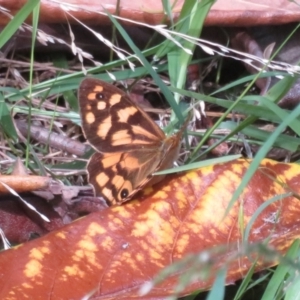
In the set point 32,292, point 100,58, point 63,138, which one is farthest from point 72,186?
point 100,58

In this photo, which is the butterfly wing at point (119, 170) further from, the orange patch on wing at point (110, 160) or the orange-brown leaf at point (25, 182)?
the orange-brown leaf at point (25, 182)

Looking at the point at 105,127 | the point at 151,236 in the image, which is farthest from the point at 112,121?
the point at 151,236

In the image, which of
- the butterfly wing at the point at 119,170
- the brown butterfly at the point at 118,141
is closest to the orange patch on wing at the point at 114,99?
the brown butterfly at the point at 118,141

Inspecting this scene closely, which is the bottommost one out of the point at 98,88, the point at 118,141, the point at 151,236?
the point at 151,236

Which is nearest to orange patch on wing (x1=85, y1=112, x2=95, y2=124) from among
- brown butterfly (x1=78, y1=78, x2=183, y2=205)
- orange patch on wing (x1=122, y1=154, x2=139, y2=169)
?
brown butterfly (x1=78, y1=78, x2=183, y2=205)

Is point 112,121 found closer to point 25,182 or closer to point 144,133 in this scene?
point 144,133

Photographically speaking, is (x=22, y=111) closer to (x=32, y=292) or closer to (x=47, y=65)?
(x=47, y=65)
